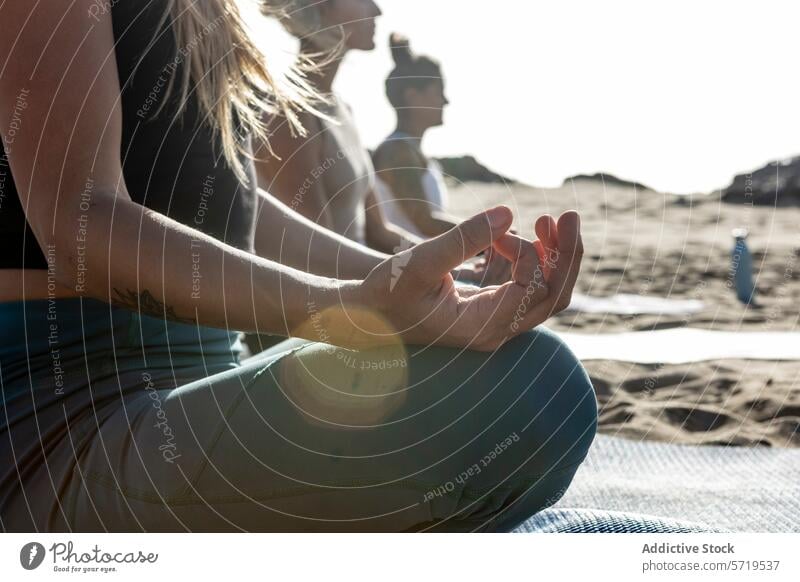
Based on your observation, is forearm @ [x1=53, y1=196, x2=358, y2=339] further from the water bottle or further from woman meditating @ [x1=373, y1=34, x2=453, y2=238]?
the water bottle

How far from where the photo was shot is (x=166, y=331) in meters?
0.95

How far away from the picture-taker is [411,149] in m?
2.74

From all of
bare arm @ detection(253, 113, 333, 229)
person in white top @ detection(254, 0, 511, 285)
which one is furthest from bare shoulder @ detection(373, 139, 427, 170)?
bare arm @ detection(253, 113, 333, 229)

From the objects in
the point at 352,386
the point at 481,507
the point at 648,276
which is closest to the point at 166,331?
the point at 352,386

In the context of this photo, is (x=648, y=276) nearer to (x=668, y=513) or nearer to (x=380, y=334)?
(x=668, y=513)

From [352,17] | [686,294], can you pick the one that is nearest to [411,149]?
[352,17]

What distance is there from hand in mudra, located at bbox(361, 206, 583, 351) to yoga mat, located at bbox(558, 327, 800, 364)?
5.51 feet

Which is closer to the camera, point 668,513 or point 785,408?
point 668,513

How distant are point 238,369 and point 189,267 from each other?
11 centimetres

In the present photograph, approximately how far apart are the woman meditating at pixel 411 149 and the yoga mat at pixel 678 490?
1114mm

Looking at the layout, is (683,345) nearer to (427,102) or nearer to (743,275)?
(427,102)

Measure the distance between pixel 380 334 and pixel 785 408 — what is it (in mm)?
1571
